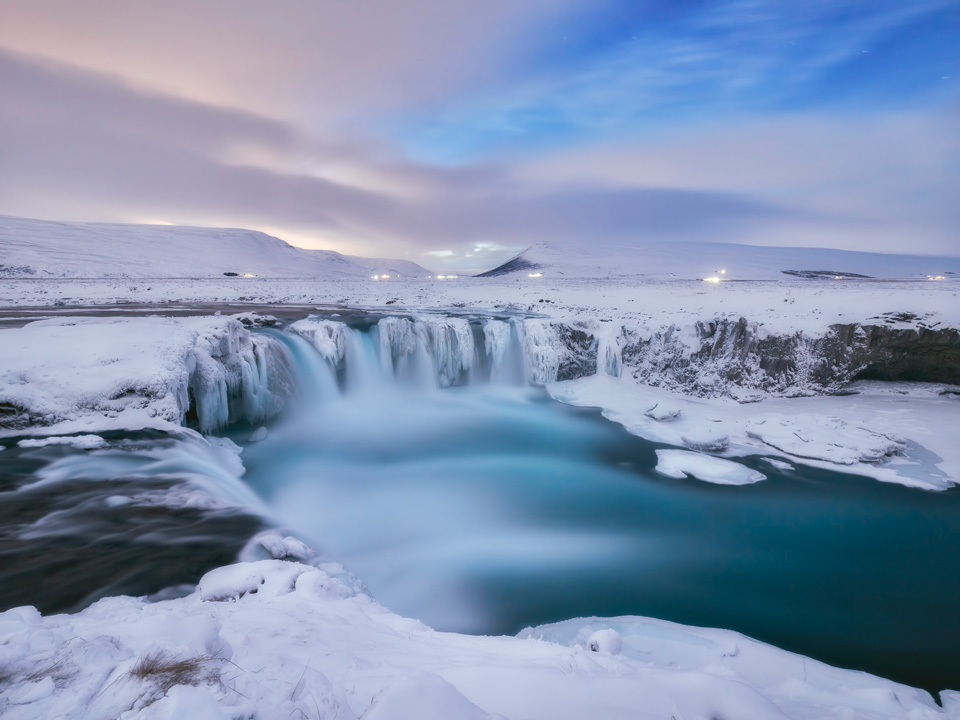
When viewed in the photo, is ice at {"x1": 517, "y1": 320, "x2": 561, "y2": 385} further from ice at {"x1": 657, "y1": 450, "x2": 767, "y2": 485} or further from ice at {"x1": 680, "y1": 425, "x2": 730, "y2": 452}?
ice at {"x1": 657, "y1": 450, "x2": 767, "y2": 485}

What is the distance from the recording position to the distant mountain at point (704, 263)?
80938mm

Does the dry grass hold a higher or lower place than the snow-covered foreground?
higher

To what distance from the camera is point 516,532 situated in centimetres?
805

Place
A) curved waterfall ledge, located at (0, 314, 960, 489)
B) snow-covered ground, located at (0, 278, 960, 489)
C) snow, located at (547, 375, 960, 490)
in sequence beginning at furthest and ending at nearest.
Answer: snow, located at (547, 375, 960, 490) → snow-covered ground, located at (0, 278, 960, 489) → curved waterfall ledge, located at (0, 314, 960, 489)

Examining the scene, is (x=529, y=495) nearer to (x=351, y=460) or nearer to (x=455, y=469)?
(x=455, y=469)

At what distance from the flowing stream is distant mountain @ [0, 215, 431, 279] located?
68.6 m

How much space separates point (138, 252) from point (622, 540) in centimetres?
13624

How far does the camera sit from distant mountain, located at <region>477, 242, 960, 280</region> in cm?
8094

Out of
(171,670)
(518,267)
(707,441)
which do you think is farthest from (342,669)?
(518,267)

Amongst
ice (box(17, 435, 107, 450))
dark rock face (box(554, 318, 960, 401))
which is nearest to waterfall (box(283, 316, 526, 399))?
dark rock face (box(554, 318, 960, 401))

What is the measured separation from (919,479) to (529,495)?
8649 mm

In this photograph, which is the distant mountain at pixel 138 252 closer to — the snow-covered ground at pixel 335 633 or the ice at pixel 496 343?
the snow-covered ground at pixel 335 633

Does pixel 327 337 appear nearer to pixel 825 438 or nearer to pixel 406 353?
pixel 406 353

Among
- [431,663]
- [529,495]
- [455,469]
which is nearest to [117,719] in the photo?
[431,663]
